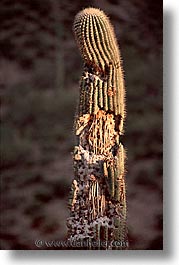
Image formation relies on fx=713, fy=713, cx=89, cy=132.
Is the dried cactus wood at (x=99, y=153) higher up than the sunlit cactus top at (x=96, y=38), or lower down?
lower down

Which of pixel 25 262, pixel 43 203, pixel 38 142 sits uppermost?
pixel 38 142

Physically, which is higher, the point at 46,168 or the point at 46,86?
the point at 46,86

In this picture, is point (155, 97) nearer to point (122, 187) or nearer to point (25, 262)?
point (122, 187)

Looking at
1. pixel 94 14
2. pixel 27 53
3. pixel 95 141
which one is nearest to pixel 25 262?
pixel 95 141

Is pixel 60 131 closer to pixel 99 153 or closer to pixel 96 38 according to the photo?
pixel 99 153
